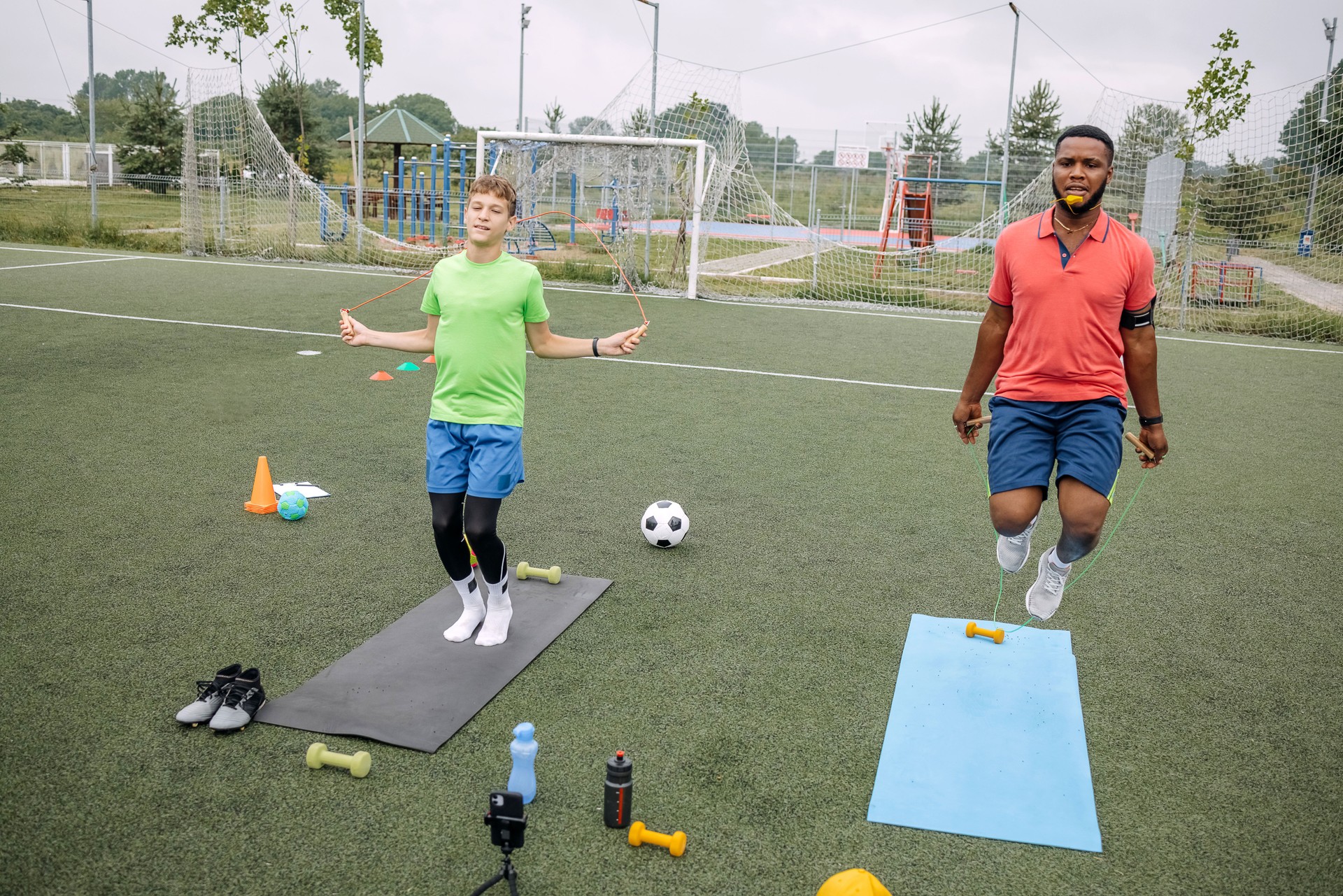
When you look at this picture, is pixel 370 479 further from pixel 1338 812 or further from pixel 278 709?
pixel 1338 812

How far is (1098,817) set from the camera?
340 centimetres

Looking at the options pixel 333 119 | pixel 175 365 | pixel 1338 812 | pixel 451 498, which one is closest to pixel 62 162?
pixel 333 119

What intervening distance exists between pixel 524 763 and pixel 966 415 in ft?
7.85

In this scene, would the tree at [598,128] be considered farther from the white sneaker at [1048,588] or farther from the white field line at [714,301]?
the white sneaker at [1048,588]

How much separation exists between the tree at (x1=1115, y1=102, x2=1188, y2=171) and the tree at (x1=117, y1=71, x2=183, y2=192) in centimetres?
3310

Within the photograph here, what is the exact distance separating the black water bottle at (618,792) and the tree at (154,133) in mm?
41456

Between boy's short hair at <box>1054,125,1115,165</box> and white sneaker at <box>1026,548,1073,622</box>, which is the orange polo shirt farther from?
white sneaker at <box>1026,548,1073,622</box>

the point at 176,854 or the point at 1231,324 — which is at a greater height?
the point at 1231,324

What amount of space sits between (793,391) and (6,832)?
813cm

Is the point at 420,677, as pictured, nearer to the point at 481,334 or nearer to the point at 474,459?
the point at 474,459

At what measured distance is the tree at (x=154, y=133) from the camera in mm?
39062

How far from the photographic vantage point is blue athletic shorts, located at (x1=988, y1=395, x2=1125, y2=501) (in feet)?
13.4

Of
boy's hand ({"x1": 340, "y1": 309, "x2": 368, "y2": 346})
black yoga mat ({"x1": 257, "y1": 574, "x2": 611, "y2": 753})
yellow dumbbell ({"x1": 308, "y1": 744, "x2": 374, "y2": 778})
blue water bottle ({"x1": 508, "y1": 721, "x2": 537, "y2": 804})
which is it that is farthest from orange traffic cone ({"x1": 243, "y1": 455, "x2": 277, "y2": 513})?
blue water bottle ({"x1": 508, "y1": 721, "x2": 537, "y2": 804})

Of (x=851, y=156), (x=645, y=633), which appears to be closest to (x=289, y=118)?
(x=851, y=156)
